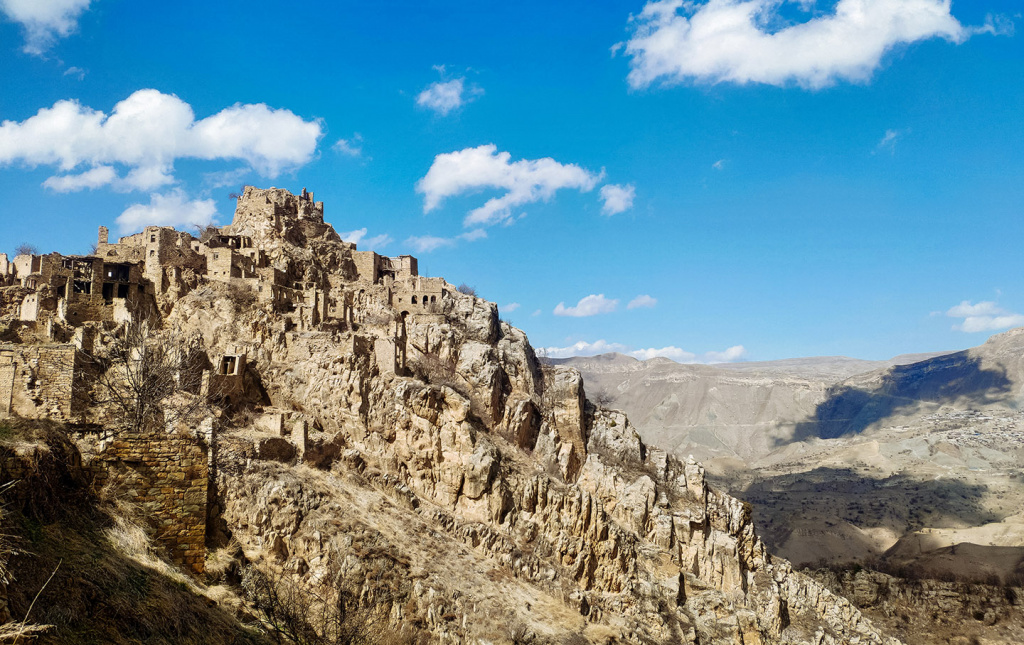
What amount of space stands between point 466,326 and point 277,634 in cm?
3911

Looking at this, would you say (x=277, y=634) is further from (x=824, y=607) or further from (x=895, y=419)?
(x=895, y=419)

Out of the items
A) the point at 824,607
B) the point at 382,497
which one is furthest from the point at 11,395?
the point at 824,607

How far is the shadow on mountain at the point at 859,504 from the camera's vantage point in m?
98.9

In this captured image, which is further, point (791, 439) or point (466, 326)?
point (791, 439)

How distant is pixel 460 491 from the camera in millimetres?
39531

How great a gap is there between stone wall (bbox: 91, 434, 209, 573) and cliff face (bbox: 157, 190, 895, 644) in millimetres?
13505

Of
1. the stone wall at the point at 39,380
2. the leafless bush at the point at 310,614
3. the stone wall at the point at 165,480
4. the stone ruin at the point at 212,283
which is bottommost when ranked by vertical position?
the leafless bush at the point at 310,614

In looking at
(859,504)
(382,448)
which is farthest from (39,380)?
(859,504)

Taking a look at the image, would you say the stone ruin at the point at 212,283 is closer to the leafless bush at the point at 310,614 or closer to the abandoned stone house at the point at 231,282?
the abandoned stone house at the point at 231,282

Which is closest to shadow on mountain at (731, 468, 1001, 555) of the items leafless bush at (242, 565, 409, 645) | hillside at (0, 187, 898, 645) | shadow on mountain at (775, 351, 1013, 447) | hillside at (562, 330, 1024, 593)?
hillside at (562, 330, 1024, 593)

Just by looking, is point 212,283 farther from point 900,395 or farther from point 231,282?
point 900,395

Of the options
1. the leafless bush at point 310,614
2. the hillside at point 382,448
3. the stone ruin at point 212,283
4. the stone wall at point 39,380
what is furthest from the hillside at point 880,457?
the stone wall at point 39,380

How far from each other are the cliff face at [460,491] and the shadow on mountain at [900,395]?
138086 millimetres

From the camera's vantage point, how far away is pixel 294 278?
52.3m
